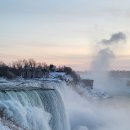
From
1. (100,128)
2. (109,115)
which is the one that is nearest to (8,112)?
(100,128)

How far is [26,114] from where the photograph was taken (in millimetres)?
29969

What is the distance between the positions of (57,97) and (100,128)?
2321 centimetres

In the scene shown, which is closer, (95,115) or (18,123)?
(18,123)

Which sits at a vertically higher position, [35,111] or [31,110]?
[31,110]

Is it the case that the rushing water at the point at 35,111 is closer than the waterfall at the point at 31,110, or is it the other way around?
the waterfall at the point at 31,110

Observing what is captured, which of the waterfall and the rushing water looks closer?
the waterfall

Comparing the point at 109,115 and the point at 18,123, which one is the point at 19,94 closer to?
the point at 18,123

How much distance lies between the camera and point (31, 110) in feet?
104

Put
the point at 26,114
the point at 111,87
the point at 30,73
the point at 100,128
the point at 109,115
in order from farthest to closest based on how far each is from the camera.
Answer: the point at 111,87
the point at 30,73
the point at 109,115
the point at 100,128
the point at 26,114

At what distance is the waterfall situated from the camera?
2730 cm

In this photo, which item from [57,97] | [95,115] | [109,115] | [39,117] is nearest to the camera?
[39,117]

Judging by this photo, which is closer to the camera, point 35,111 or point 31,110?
point 31,110

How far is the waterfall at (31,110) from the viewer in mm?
27297

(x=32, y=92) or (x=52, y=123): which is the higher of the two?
(x=32, y=92)
